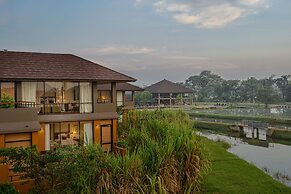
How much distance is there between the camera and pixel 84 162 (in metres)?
7.18

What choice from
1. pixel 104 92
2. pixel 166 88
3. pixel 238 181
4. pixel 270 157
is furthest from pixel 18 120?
pixel 166 88

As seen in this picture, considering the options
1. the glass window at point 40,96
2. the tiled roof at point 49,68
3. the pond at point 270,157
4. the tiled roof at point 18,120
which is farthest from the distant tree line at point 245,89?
the tiled roof at point 18,120

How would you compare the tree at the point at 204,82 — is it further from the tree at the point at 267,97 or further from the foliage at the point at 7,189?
the foliage at the point at 7,189

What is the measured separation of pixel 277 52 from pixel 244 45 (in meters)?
4.48

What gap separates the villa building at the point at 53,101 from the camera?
37.3ft

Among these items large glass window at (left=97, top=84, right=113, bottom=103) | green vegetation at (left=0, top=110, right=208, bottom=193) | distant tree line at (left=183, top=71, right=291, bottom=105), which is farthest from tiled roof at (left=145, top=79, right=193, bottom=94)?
green vegetation at (left=0, top=110, right=208, bottom=193)

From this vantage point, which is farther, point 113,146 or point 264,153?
point 264,153

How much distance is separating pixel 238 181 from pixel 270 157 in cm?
913

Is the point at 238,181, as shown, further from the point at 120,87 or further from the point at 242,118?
the point at 242,118

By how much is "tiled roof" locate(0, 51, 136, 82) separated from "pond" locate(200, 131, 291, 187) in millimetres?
8984

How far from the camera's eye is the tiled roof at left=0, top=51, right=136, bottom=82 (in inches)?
490

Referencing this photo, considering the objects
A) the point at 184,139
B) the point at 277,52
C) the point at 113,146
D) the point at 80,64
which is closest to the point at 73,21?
the point at 80,64

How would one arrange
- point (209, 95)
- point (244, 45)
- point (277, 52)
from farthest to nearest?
point (209, 95)
point (277, 52)
point (244, 45)

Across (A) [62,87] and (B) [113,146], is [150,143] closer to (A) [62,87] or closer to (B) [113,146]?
(B) [113,146]
